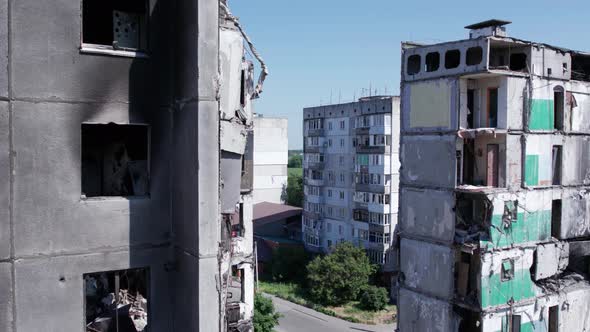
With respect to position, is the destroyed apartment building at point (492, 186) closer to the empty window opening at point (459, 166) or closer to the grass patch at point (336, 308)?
the empty window opening at point (459, 166)

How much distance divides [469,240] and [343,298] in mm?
31875

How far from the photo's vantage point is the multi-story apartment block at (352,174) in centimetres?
5559

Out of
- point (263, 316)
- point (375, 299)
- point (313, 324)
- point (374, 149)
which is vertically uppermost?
point (374, 149)

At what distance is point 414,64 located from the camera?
27609mm

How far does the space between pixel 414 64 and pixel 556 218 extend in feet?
36.4

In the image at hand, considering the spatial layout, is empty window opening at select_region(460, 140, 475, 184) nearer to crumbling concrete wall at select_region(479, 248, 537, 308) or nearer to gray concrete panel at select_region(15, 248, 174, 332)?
crumbling concrete wall at select_region(479, 248, 537, 308)

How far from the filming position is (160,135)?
9.20 meters

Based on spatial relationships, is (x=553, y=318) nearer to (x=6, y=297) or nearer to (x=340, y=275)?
(x=6, y=297)

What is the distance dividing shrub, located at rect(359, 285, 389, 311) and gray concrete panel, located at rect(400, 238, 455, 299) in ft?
82.1

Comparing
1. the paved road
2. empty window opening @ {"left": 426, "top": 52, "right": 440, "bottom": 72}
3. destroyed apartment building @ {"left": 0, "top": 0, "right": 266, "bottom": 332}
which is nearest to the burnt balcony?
the paved road

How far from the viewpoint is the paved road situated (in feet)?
156

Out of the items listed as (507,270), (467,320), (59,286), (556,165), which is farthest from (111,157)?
(556,165)

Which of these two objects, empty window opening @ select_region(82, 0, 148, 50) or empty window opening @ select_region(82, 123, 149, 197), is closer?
empty window opening @ select_region(82, 0, 148, 50)

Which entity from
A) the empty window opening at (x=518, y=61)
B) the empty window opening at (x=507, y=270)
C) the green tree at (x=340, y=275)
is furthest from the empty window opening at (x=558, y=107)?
the green tree at (x=340, y=275)
